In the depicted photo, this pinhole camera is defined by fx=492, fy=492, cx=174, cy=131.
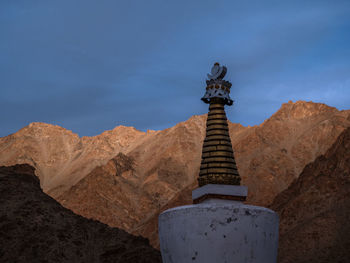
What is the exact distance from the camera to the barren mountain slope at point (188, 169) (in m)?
100

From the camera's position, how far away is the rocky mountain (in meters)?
51.8

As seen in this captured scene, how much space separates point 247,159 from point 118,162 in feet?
117

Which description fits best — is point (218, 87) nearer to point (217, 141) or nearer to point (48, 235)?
point (217, 141)

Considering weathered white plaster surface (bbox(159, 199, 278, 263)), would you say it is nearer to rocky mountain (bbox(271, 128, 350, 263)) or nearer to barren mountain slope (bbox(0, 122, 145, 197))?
rocky mountain (bbox(271, 128, 350, 263))

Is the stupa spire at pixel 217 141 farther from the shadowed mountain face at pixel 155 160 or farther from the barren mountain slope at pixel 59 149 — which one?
the barren mountain slope at pixel 59 149

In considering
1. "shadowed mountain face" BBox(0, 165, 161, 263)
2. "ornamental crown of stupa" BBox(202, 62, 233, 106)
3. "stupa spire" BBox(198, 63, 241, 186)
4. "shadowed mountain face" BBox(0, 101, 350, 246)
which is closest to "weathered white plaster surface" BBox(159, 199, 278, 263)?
"stupa spire" BBox(198, 63, 241, 186)

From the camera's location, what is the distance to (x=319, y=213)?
60062 millimetres

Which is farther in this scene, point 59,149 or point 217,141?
point 59,149

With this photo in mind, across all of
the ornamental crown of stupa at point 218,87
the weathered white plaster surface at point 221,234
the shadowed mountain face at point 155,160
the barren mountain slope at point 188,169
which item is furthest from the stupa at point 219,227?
the barren mountain slope at point 188,169

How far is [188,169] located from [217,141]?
110095mm

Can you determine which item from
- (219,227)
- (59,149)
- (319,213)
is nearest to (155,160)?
(59,149)

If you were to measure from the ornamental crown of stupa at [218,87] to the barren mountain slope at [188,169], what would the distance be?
7167cm

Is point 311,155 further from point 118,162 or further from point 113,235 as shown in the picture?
point 113,235

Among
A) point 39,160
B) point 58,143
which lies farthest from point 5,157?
point 58,143
